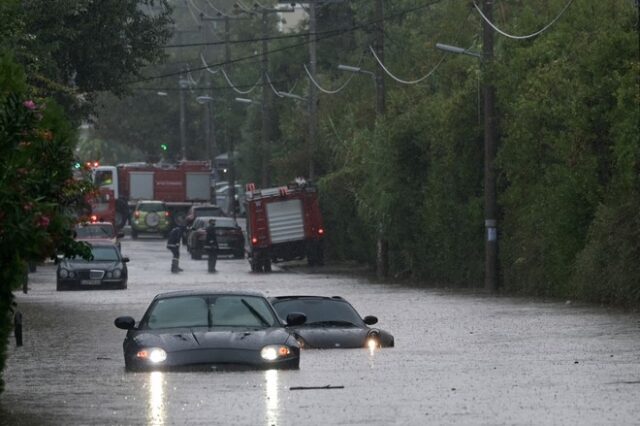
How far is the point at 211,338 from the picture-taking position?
64.8 feet

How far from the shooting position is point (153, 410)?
53.7ft

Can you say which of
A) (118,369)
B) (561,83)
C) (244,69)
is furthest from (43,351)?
(244,69)

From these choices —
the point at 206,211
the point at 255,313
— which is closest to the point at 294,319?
the point at 255,313

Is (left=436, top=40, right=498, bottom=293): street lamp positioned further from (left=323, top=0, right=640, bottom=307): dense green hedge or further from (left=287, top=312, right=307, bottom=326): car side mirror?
(left=287, top=312, right=307, bottom=326): car side mirror

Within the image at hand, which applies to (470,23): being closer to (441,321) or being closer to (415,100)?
(415,100)

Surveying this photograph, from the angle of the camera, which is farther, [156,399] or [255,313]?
[255,313]

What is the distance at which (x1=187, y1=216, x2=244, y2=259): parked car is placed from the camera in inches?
2724

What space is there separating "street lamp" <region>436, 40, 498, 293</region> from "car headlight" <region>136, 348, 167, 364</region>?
993 inches

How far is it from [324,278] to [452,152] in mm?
9147

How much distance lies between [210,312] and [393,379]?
7.90 feet

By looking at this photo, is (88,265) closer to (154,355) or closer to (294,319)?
(294,319)

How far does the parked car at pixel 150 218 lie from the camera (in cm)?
8556

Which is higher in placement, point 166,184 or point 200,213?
point 166,184

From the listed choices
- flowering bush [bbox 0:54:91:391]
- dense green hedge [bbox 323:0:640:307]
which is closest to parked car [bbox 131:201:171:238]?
dense green hedge [bbox 323:0:640:307]
